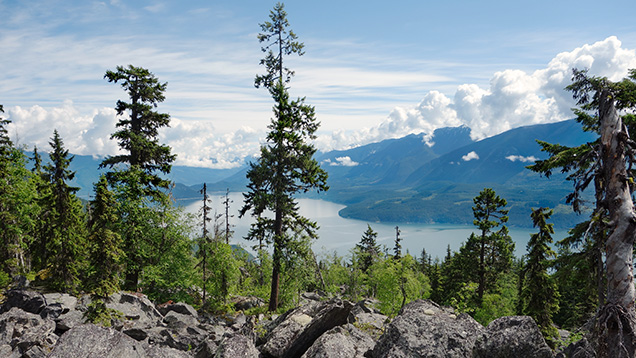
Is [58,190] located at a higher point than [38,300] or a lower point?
higher

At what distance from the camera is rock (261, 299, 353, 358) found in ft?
37.8

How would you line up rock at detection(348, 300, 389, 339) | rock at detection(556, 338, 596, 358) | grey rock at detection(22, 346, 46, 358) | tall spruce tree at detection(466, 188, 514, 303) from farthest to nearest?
tall spruce tree at detection(466, 188, 514, 303) → rock at detection(348, 300, 389, 339) → grey rock at detection(22, 346, 46, 358) → rock at detection(556, 338, 596, 358)

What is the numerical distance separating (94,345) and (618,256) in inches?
508

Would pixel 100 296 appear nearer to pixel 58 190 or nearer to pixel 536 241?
pixel 58 190

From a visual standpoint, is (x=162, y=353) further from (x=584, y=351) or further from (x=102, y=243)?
(x=584, y=351)

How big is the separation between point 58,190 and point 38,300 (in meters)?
8.76

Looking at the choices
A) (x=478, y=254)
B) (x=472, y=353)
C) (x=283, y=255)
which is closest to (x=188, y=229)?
(x=283, y=255)

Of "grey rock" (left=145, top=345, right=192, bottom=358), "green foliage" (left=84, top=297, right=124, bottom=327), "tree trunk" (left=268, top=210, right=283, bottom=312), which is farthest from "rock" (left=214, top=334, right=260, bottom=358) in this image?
"tree trunk" (left=268, top=210, right=283, bottom=312)

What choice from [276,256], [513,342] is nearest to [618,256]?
[513,342]

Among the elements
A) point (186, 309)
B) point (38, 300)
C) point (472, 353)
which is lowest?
point (186, 309)

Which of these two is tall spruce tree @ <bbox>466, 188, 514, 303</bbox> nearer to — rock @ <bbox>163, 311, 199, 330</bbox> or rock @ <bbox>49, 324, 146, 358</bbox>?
rock @ <bbox>163, 311, 199, 330</bbox>

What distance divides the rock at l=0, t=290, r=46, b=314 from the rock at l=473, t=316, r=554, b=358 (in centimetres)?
1918

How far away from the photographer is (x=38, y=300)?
16.8m

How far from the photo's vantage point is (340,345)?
10258 mm
